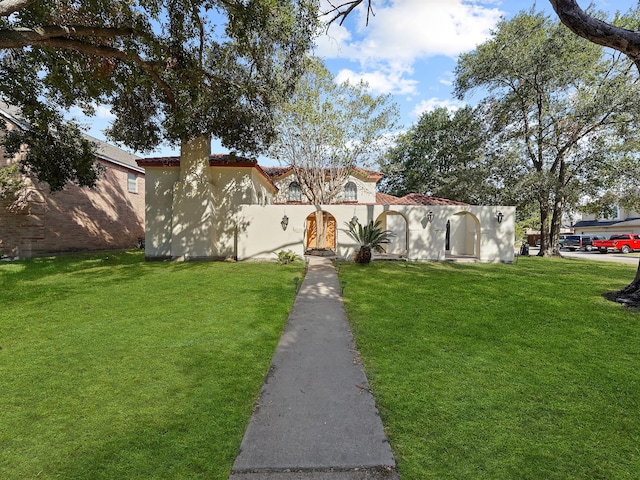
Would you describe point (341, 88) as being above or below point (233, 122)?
above

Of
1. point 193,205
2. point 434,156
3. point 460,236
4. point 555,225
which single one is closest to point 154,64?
point 193,205

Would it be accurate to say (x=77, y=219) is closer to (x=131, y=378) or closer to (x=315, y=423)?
(x=131, y=378)

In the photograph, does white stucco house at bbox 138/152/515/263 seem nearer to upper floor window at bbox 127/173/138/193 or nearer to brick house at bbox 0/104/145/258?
brick house at bbox 0/104/145/258

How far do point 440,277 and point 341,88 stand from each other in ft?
46.3

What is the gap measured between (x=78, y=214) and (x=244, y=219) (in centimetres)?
1220

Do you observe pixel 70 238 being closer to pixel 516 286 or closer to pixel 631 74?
pixel 516 286

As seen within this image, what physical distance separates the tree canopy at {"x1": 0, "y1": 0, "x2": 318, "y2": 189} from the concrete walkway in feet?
27.3

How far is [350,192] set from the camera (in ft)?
80.5

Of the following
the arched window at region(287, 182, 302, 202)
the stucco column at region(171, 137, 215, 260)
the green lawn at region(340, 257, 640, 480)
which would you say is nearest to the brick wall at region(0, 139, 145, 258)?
the stucco column at region(171, 137, 215, 260)

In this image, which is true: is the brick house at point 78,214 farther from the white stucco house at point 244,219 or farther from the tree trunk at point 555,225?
the tree trunk at point 555,225

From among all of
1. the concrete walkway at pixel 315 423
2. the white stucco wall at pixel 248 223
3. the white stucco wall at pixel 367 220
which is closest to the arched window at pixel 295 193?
the white stucco wall at pixel 248 223

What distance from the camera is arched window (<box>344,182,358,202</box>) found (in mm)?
24406

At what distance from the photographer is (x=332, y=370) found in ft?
13.5

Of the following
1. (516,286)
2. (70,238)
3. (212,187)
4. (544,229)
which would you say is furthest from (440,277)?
(70,238)
